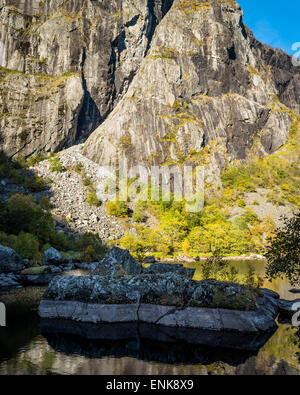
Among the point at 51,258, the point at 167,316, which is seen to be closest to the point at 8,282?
the point at 51,258

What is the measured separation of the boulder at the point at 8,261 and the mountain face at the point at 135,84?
6732 centimetres

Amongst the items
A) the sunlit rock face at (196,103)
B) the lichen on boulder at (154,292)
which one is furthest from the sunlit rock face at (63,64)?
the lichen on boulder at (154,292)

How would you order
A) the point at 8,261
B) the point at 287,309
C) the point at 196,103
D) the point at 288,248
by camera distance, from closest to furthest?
the point at 288,248 < the point at 287,309 < the point at 8,261 < the point at 196,103

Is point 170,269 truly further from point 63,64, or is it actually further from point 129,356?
point 63,64

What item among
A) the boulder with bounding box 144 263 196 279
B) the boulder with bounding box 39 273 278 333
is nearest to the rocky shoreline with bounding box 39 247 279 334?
the boulder with bounding box 39 273 278 333

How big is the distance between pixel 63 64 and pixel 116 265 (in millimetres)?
100806

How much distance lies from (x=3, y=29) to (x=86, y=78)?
1220 inches

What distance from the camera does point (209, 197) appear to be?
102188 mm

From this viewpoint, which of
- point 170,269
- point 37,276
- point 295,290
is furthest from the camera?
point 37,276

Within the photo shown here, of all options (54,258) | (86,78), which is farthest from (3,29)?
(54,258)

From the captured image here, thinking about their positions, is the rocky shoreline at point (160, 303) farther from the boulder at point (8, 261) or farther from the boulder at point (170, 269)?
the boulder at point (8, 261)

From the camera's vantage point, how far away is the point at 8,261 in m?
35.6

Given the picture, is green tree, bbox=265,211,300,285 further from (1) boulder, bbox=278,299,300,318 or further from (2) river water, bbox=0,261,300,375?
(1) boulder, bbox=278,299,300,318

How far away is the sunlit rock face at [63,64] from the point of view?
9656 centimetres
